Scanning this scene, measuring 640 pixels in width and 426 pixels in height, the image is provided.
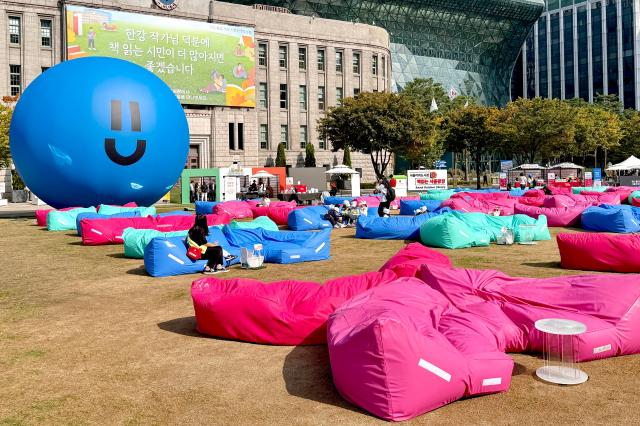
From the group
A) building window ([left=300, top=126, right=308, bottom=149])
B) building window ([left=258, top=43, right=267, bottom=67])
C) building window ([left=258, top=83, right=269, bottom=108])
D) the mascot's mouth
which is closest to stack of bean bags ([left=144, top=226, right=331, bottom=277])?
the mascot's mouth

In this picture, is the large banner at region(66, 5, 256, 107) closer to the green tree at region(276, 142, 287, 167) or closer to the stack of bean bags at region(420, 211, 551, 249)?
the green tree at region(276, 142, 287, 167)

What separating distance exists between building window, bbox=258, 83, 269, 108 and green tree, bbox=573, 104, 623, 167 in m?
34.1

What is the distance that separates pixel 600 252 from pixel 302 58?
189 ft

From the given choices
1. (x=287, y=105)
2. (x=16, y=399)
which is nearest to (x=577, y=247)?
(x=16, y=399)

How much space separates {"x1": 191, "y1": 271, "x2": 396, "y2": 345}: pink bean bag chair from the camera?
745 cm

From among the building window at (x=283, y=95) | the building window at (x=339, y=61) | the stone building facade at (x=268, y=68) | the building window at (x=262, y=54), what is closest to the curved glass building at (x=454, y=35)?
the building window at (x=339, y=61)

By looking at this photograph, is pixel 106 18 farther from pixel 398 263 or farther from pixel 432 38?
pixel 432 38

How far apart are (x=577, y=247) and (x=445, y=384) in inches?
328

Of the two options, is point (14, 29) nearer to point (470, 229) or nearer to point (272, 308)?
point (470, 229)

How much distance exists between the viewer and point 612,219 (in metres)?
18.9

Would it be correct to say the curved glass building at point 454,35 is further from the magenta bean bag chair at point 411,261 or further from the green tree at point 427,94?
the magenta bean bag chair at point 411,261

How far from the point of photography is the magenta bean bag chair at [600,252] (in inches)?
465

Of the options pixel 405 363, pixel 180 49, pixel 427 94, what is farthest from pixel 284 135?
pixel 405 363

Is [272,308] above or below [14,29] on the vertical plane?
below
